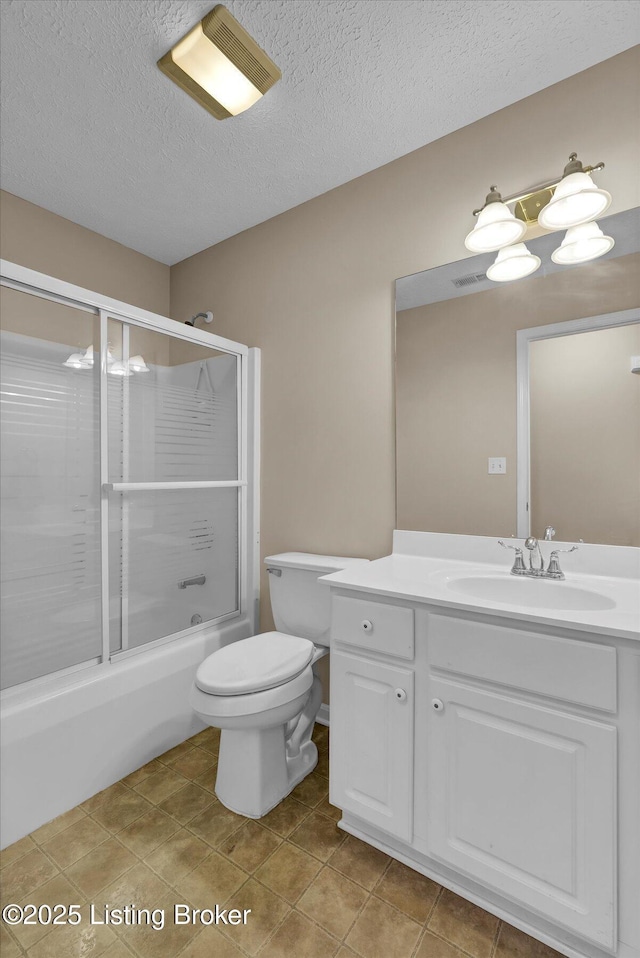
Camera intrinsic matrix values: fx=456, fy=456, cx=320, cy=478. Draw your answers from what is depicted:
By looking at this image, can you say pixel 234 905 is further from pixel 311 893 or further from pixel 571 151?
pixel 571 151

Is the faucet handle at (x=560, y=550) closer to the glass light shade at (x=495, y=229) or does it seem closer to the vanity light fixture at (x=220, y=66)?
the glass light shade at (x=495, y=229)

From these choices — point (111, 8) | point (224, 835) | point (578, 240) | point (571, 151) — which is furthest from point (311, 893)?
point (111, 8)

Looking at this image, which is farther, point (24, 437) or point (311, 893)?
point (24, 437)

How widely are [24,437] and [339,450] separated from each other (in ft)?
4.05

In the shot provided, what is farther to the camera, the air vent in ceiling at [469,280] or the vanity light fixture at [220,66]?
the air vent in ceiling at [469,280]

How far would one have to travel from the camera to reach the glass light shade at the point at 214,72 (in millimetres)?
1402

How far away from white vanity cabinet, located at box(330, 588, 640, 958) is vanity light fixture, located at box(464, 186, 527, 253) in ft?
4.21

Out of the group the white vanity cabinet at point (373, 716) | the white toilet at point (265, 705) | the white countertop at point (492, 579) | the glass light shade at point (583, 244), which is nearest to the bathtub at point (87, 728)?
the white toilet at point (265, 705)

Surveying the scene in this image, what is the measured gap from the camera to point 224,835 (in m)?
1.48

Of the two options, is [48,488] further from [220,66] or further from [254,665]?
[220,66]

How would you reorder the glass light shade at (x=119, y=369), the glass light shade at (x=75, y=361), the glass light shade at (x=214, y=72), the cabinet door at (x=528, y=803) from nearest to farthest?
the cabinet door at (x=528, y=803) < the glass light shade at (x=214, y=72) < the glass light shade at (x=75, y=361) < the glass light shade at (x=119, y=369)

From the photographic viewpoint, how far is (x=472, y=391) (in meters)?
1.72

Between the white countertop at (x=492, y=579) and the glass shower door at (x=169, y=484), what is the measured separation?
0.91 meters

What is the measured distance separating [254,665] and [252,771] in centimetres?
35
